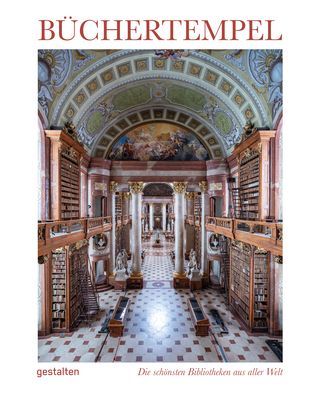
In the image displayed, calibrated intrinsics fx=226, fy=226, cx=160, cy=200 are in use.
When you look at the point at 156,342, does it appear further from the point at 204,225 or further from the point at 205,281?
the point at 204,225

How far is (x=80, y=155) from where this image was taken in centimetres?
1047

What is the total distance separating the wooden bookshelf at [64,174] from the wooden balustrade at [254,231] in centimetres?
654

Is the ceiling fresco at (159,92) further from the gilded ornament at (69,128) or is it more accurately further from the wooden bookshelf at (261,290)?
the wooden bookshelf at (261,290)

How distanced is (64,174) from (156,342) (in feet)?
23.0

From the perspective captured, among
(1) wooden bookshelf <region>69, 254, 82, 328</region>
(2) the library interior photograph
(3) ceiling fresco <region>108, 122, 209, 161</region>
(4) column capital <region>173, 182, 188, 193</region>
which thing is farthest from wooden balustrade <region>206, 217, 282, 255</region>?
(1) wooden bookshelf <region>69, 254, 82, 328</region>

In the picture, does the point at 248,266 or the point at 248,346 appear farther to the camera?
the point at 248,266

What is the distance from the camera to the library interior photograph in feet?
24.5

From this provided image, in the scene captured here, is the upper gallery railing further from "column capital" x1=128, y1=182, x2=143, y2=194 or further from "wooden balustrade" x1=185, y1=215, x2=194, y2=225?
"wooden balustrade" x1=185, y1=215, x2=194, y2=225

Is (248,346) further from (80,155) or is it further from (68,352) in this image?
(80,155)

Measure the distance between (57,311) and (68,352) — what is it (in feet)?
5.32

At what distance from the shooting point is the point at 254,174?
899 centimetres

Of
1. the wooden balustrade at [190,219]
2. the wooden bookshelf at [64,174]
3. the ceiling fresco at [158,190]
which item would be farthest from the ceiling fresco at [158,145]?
the ceiling fresco at [158,190]

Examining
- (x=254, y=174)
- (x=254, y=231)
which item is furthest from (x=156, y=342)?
(x=254, y=174)
